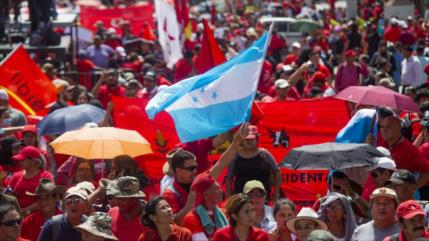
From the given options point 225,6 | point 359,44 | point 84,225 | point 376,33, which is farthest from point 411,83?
point 225,6

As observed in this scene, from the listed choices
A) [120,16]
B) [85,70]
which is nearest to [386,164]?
[85,70]

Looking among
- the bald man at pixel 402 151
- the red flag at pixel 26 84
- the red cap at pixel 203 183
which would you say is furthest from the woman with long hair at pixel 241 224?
the red flag at pixel 26 84

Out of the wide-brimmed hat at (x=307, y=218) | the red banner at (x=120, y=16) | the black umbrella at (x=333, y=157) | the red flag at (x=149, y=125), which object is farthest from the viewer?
the red banner at (x=120, y=16)

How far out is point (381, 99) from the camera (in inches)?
543

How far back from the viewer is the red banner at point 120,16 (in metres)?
34.2

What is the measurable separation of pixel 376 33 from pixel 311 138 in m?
12.6

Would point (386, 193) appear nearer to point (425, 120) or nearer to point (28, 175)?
point (425, 120)

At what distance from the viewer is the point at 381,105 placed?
1361 cm

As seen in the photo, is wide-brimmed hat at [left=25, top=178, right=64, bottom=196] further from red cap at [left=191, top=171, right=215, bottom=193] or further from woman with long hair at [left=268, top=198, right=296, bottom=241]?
woman with long hair at [left=268, top=198, right=296, bottom=241]

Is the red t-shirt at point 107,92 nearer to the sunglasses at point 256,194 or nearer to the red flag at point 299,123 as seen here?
the red flag at point 299,123

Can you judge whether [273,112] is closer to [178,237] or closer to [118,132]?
[118,132]

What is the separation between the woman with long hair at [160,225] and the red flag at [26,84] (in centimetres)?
746

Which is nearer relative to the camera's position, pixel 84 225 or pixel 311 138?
pixel 84 225

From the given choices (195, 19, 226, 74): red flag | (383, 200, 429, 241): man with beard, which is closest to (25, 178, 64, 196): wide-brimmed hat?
(383, 200, 429, 241): man with beard
